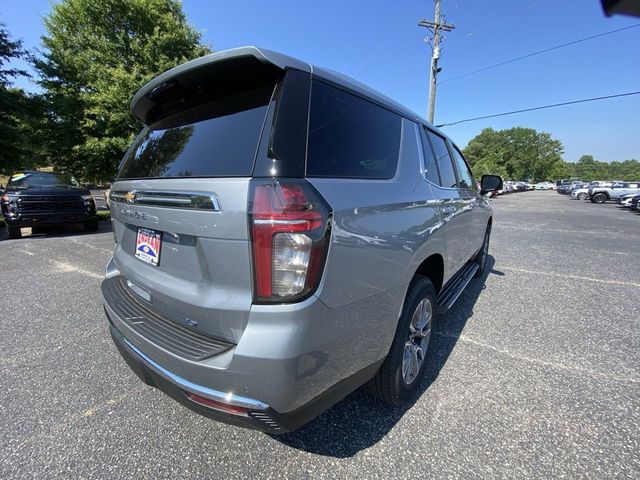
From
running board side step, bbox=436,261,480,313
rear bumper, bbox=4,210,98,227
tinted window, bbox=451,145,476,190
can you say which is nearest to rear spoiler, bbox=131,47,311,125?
running board side step, bbox=436,261,480,313

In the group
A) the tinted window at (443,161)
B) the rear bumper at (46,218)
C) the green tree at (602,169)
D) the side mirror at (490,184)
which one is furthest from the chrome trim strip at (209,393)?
the green tree at (602,169)

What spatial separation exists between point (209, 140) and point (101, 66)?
13477 millimetres

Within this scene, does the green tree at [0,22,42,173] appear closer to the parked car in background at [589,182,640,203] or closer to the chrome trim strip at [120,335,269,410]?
the chrome trim strip at [120,335,269,410]

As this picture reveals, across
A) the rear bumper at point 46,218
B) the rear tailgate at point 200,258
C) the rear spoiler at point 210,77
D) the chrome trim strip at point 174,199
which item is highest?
the rear spoiler at point 210,77

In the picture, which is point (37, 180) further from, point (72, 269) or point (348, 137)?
point (348, 137)

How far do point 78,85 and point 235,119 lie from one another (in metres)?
15.0

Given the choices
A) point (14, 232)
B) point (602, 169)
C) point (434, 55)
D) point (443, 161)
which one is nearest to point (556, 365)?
point (443, 161)

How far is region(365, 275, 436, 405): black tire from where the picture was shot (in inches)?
77.0

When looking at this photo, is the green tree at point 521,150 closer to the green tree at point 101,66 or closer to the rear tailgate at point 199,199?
the green tree at point 101,66

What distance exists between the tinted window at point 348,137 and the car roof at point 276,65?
58 mm

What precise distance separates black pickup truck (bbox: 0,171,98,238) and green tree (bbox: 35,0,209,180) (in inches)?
117

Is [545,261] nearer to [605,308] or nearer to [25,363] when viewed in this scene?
[605,308]

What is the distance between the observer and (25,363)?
263cm

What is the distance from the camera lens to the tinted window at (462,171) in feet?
12.3
